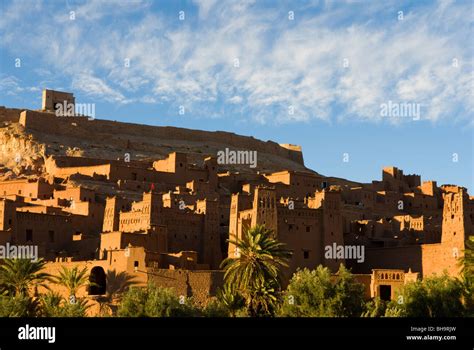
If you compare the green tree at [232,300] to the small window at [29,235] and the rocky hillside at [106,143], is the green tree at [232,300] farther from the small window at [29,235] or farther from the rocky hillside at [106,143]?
the rocky hillside at [106,143]

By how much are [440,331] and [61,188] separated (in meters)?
45.7

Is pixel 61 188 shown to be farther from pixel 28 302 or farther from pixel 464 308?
pixel 464 308

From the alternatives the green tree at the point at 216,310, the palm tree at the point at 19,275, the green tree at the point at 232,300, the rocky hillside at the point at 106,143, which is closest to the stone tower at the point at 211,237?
the green tree at the point at 232,300

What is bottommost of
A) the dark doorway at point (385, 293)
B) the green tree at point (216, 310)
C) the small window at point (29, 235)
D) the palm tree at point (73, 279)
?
the green tree at point (216, 310)

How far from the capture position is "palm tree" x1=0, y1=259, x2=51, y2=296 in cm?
4578

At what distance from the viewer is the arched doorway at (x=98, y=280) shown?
1941 inches

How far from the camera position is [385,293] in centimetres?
5112

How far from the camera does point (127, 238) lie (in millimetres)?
51188

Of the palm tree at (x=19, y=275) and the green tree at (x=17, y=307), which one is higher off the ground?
the palm tree at (x=19, y=275)

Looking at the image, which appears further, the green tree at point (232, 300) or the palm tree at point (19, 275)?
the palm tree at point (19, 275)

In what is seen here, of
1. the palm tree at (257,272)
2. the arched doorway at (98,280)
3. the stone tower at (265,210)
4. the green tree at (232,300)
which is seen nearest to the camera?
the green tree at (232,300)

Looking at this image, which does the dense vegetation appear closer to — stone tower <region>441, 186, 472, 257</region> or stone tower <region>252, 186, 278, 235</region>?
stone tower <region>441, 186, 472, 257</region>

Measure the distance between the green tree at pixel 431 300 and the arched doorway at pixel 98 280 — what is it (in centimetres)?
1534

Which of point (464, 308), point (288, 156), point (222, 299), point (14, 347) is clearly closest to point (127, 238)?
point (222, 299)
